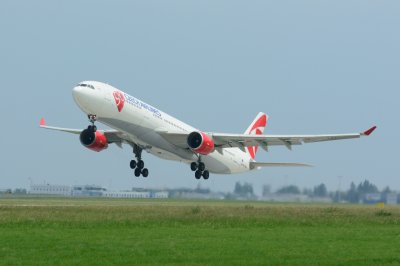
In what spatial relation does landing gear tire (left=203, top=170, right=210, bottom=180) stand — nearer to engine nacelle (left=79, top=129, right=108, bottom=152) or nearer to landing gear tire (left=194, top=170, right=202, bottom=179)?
landing gear tire (left=194, top=170, right=202, bottom=179)

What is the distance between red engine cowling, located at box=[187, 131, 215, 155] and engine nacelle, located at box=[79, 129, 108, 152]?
7124mm

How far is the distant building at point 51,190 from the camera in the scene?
95.8 metres

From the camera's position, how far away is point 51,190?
98.7 meters

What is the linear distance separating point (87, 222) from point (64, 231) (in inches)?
164

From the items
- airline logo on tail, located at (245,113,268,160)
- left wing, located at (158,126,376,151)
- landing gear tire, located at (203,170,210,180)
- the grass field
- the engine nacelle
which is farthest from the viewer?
airline logo on tail, located at (245,113,268,160)

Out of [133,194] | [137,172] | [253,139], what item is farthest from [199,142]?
[133,194]

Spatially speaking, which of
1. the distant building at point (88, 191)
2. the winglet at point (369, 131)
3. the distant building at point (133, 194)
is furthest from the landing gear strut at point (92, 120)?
the distant building at point (88, 191)

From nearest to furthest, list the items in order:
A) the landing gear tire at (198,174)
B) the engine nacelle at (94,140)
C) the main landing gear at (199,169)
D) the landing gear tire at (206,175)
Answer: the engine nacelle at (94,140) → the main landing gear at (199,169) → the landing gear tire at (198,174) → the landing gear tire at (206,175)

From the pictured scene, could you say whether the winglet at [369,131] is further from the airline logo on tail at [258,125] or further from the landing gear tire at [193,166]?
the airline logo on tail at [258,125]

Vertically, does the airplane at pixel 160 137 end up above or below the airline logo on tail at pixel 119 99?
below

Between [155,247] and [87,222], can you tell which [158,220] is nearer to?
[87,222]

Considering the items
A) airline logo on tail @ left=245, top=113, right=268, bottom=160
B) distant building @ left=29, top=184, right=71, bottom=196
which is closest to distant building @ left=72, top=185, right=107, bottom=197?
distant building @ left=29, top=184, right=71, bottom=196

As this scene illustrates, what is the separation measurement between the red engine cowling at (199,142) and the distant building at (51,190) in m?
48.3

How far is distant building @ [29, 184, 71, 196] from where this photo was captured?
314 ft
